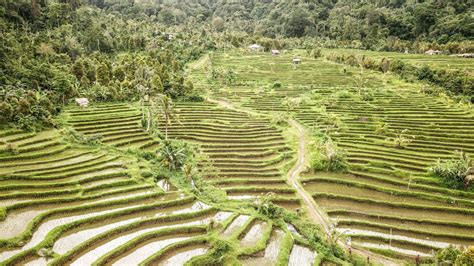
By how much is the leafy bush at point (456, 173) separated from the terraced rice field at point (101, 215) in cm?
1049

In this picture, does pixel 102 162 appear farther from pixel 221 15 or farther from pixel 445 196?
pixel 221 15

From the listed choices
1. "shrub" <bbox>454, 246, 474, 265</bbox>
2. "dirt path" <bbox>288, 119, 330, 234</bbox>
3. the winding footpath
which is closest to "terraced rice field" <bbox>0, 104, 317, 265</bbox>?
"dirt path" <bbox>288, 119, 330, 234</bbox>

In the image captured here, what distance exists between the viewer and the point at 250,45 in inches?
2953

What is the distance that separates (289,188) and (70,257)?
41.7 ft

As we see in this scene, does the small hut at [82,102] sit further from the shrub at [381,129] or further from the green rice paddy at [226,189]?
the shrub at [381,129]

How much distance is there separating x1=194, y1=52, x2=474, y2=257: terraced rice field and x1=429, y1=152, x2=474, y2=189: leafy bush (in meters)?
0.54

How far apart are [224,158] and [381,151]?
37.8ft

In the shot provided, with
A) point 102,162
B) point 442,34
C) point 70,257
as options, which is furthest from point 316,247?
point 442,34

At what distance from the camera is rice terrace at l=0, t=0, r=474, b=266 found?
1838 cm

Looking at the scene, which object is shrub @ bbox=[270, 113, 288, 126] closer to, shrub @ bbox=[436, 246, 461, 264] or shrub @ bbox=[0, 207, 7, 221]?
shrub @ bbox=[436, 246, 461, 264]

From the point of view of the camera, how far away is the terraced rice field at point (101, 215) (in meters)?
16.9

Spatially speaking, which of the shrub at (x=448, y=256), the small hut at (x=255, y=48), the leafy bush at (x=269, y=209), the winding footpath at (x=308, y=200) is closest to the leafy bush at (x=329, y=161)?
the winding footpath at (x=308, y=200)

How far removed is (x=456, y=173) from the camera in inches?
956

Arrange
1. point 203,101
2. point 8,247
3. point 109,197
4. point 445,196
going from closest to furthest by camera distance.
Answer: point 8,247 → point 109,197 → point 445,196 → point 203,101
